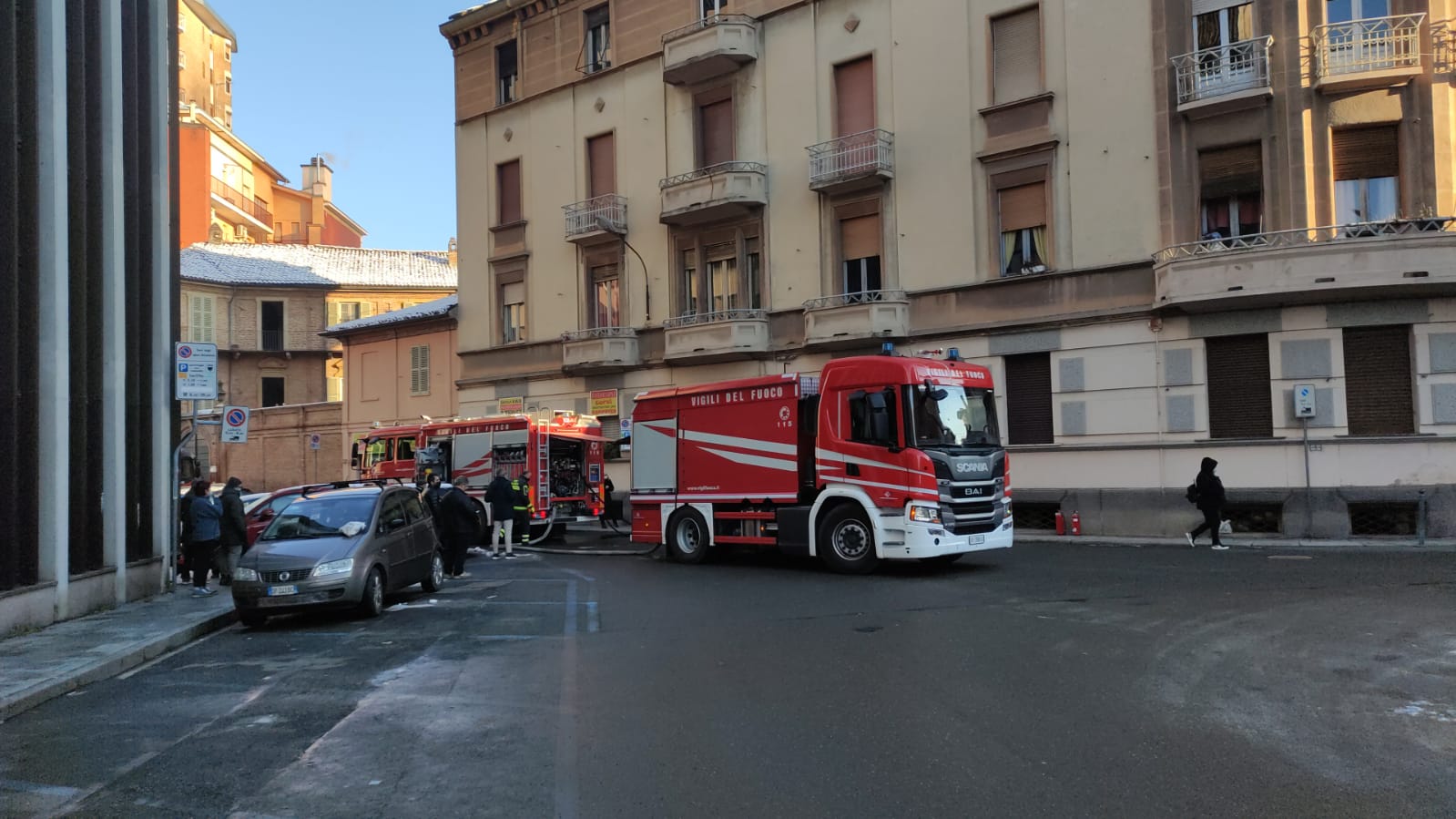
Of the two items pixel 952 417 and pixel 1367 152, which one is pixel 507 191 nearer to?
pixel 952 417

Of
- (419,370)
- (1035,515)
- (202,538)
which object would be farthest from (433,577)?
(419,370)

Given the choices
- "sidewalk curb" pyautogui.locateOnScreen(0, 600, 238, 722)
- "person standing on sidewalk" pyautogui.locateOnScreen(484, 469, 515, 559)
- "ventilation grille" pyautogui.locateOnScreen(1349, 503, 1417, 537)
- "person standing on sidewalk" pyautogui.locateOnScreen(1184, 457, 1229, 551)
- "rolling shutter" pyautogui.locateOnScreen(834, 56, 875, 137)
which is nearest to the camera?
"sidewalk curb" pyautogui.locateOnScreen(0, 600, 238, 722)

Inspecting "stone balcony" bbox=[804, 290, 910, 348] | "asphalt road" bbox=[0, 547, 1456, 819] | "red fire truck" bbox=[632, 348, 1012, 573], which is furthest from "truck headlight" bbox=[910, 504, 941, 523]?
"stone balcony" bbox=[804, 290, 910, 348]

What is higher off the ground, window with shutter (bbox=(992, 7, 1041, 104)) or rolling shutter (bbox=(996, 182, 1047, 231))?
window with shutter (bbox=(992, 7, 1041, 104))

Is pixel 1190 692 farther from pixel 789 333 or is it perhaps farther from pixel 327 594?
pixel 789 333

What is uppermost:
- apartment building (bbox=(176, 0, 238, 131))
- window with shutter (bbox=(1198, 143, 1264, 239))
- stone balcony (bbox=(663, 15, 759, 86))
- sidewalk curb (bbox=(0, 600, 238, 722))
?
apartment building (bbox=(176, 0, 238, 131))

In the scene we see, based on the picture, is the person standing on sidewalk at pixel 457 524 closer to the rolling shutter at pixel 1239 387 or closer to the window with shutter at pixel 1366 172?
the rolling shutter at pixel 1239 387

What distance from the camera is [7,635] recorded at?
10.7 metres

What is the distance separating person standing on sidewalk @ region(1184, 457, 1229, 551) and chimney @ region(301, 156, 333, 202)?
57.3 m

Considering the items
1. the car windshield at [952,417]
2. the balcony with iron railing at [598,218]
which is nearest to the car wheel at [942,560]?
the car windshield at [952,417]

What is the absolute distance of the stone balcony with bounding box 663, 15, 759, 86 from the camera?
26078mm

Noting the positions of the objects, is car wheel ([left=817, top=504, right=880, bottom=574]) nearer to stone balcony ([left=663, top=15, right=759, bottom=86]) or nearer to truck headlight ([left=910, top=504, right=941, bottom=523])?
truck headlight ([left=910, top=504, right=941, bottom=523])

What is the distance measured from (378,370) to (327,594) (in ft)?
93.8

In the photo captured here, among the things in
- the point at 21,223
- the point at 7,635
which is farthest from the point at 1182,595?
the point at 21,223
